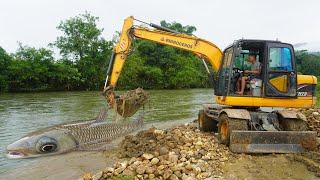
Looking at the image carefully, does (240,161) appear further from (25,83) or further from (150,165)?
(25,83)

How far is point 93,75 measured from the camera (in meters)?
56.2

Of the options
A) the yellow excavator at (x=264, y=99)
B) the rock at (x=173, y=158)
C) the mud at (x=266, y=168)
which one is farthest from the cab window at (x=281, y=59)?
the rock at (x=173, y=158)

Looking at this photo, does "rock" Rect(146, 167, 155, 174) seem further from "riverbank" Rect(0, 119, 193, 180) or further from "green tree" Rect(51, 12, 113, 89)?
"green tree" Rect(51, 12, 113, 89)

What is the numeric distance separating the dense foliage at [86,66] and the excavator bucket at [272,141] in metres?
40.3

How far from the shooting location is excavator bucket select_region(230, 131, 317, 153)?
10.3 m

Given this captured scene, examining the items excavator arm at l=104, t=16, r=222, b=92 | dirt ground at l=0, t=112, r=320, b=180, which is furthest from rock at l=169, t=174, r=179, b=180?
excavator arm at l=104, t=16, r=222, b=92

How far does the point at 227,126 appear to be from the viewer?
10.9 meters

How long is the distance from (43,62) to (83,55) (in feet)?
23.7

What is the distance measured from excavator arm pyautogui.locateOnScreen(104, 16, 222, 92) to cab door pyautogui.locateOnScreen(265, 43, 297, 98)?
1897mm

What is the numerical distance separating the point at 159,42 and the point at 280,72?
3.84 meters

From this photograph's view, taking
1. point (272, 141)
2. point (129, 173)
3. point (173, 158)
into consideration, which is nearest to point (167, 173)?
point (129, 173)

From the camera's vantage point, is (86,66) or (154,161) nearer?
(154,161)

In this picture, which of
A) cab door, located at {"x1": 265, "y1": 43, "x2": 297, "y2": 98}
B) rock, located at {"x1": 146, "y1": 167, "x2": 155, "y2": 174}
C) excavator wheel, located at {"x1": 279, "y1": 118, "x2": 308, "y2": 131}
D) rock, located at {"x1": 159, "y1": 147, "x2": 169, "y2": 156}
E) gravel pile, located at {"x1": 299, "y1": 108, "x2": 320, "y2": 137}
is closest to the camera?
rock, located at {"x1": 146, "y1": 167, "x2": 155, "y2": 174}

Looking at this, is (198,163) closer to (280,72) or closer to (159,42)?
(280,72)
